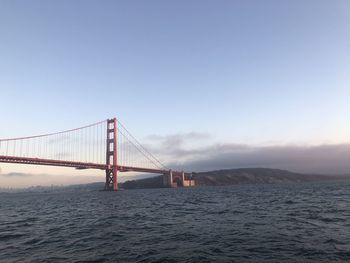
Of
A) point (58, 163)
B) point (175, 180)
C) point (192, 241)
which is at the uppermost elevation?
point (58, 163)

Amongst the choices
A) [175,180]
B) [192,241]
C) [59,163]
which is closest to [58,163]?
[59,163]

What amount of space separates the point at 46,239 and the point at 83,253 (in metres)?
5.12

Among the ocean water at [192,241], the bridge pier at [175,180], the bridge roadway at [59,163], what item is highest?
the bridge roadway at [59,163]

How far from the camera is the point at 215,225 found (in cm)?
1966

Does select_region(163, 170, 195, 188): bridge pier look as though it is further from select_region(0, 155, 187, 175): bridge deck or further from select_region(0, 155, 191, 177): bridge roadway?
select_region(0, 155, 187, 175): bridge deck

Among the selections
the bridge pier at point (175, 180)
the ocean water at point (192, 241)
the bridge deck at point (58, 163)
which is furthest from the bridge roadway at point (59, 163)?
the ocean water at point (192, 241)

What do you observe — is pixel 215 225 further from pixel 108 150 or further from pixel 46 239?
pixel 108 150

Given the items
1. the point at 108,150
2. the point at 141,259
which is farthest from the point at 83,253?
the point at 108,150

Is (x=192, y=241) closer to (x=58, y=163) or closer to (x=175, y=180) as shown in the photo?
(x=58, y=163)

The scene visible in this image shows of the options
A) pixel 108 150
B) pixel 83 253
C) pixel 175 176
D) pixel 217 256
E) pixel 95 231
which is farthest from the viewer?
pixel 175 176

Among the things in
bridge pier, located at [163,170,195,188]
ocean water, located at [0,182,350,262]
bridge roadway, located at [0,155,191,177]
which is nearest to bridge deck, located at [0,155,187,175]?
bridge roadway, located at [0,155,191,177]

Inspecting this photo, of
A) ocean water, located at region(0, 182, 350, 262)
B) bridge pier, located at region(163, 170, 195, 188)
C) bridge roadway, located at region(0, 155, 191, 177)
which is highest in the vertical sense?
bridge roadway, located at region(0, 155, 191, 177)

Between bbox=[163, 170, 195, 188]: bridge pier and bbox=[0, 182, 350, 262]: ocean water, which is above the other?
bbox=[163, 170, 195, 188]: bridge pier

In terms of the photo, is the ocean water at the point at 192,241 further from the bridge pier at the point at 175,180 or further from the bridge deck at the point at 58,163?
the bridge pier at the point at 175,180
